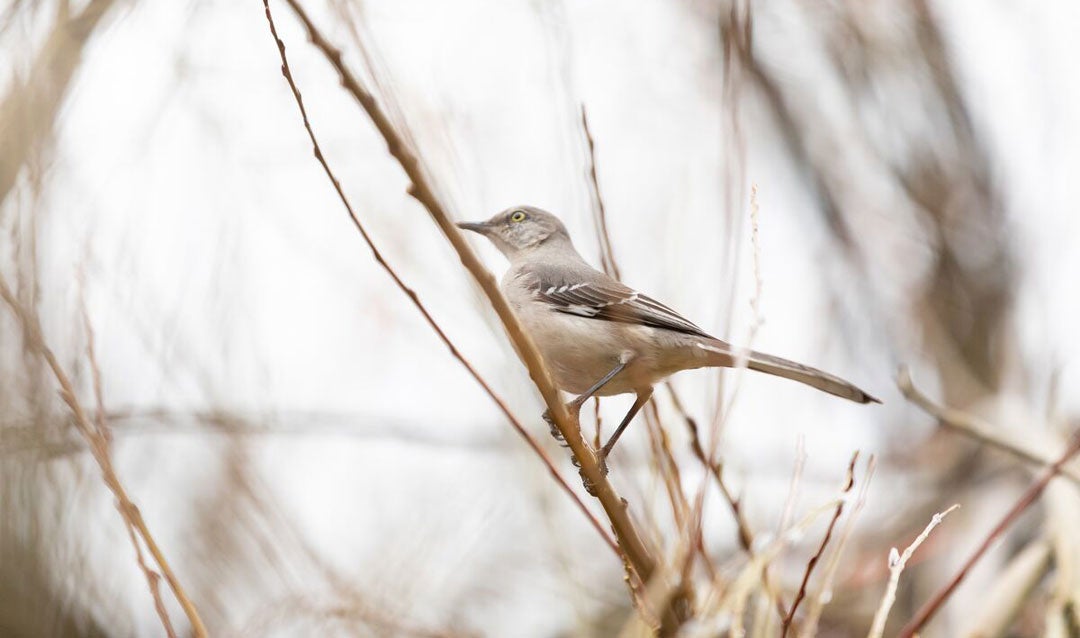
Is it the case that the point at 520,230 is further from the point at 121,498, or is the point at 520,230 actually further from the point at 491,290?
the point at 121,498

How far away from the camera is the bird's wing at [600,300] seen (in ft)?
12.9

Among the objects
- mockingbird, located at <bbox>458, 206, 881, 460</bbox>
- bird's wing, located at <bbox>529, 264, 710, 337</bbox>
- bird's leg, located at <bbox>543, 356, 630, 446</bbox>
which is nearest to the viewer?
bird's leg, located at <bbox>543, 356, 630, 446</bbox>

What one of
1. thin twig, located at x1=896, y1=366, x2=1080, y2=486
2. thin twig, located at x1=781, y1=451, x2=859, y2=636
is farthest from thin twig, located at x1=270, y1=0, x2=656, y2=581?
thin twig, located at x1=896, y1=366, x2=1080, y2=486

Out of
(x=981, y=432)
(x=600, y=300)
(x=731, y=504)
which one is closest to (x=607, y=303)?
(x=600, y=300)

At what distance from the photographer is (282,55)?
197cm

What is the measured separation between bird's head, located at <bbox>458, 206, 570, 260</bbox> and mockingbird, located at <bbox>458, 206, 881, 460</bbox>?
22.4 inches

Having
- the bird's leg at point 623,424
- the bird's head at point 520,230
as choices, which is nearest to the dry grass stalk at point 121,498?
the bird's leg at point 623,424

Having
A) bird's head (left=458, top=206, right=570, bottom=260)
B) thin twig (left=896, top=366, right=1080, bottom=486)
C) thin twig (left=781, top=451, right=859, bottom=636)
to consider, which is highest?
bird's head (left=458, top=206, right=570, bottom=260)

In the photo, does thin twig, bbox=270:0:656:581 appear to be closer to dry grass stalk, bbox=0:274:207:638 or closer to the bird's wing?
dry grass stalk, bbox=0:274:207:638

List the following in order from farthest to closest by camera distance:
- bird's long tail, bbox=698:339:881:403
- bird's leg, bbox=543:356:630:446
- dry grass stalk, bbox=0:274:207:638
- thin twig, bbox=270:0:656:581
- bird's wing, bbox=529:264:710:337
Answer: bird's wing, bbox=529:264:710:337, bird's leg, bbox=543:356:630:446, bird's long tail, bbox=698:339:881:403, dry grass stalk, bbox=0:274:207:638, thin twig, bbox=270:0:656:581

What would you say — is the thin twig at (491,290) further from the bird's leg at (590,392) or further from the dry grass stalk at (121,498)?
the bird's leg at (590,392)

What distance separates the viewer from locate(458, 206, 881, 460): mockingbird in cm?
382

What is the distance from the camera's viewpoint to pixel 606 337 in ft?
13.3

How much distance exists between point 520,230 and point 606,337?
1.36m
